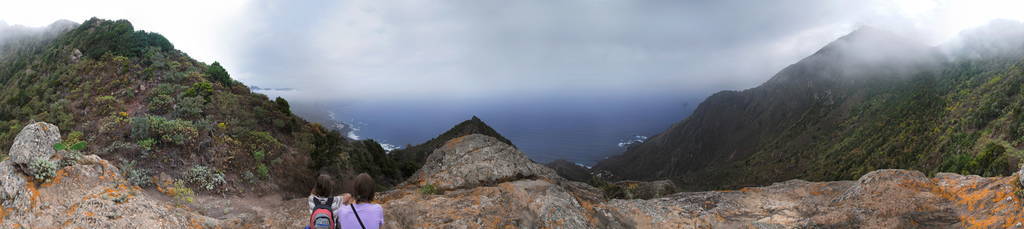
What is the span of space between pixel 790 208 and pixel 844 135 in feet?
577

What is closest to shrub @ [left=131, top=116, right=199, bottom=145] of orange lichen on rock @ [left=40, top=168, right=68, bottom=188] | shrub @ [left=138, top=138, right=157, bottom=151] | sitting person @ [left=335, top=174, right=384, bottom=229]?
shrub @ [left=138, top=138, right=157, bottom=151]

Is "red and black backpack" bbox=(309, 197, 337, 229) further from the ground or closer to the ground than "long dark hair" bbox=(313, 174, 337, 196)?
closer to the ground

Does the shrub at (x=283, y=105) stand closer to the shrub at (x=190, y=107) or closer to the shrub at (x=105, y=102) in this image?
the shrub at (x=190, y=107)

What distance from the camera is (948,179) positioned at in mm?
9180

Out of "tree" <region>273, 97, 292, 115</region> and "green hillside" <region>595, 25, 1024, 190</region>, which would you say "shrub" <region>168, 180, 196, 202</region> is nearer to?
"tree" <region>273, 97, 292, 115</region>

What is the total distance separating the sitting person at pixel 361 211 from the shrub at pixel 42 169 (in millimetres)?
6502

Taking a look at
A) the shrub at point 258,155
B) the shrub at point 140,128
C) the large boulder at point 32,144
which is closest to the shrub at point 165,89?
the shrub at point 140,128

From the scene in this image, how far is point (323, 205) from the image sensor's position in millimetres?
5777

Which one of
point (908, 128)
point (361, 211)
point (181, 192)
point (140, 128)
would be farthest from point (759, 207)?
point (908, 128)

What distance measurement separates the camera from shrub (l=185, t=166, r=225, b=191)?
1080cm

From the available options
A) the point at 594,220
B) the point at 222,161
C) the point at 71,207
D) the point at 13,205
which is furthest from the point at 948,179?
the point at 222,161

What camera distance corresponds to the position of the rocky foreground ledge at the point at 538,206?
696cm

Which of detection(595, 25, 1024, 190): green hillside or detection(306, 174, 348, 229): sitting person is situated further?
detection(595, 25, 1024, 190): green hillside

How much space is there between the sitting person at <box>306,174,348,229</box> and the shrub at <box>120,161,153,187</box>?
22.7 ft
